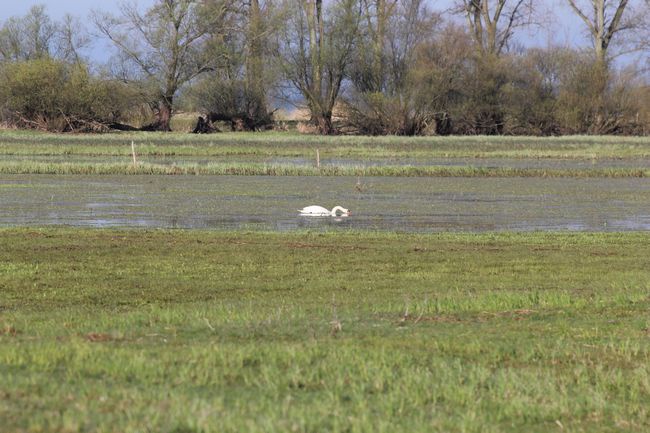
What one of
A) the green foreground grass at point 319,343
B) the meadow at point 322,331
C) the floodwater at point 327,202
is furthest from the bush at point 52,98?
the green foreground grass at point 319,343

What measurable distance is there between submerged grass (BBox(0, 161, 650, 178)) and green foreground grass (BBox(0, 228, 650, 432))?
85.3 feet

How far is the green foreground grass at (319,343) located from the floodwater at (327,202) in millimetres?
8236

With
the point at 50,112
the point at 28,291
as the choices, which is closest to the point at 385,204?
the point at 28,291

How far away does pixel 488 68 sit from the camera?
82938 millimetres

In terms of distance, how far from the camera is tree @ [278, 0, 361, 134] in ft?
272

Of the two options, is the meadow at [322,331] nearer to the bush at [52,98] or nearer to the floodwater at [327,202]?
the floodwater at [327,202]

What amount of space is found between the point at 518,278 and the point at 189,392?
10.1m

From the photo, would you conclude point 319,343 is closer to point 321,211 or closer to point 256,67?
point 321,211

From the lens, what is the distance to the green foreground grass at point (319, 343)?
22.8 ft

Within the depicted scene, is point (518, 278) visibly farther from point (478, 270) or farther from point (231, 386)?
point (231, 386)

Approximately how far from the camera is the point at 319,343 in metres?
9.38

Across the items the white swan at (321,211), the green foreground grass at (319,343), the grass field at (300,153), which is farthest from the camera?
the grass field at (300,153)

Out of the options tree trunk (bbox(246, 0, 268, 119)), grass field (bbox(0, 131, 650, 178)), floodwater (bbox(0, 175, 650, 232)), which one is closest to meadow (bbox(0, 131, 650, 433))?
floodwater (bbox(0, 175, 650, 232))

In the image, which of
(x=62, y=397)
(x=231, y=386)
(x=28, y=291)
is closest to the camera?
(x=62, y=397)
